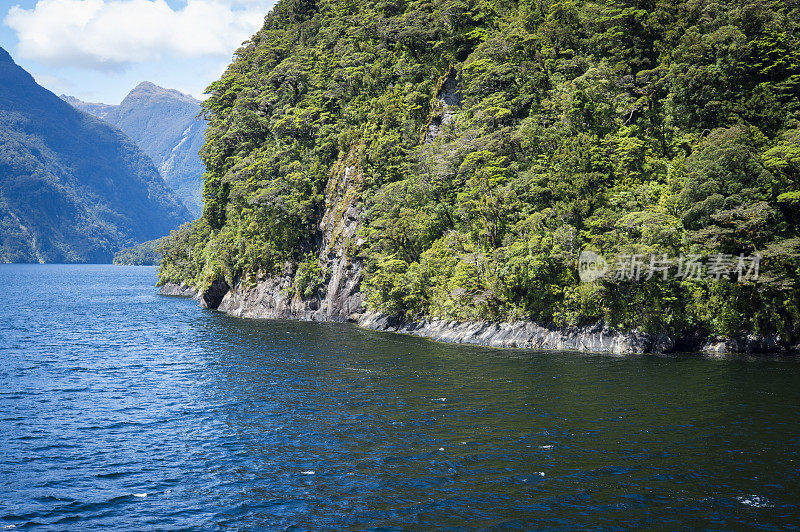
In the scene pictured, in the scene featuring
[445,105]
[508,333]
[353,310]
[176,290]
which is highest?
[445,105]

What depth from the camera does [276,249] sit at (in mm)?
83000

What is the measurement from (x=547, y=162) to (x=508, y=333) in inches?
775

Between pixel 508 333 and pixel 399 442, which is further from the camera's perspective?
pixel 508 333

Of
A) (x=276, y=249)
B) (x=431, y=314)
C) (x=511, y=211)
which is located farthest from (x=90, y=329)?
(x=511, y=211)

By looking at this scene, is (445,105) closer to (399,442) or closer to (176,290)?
(399,442)

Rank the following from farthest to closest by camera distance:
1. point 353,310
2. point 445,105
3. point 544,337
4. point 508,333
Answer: point 445,105 < point 353,310 < point 508,333 < point 544,337

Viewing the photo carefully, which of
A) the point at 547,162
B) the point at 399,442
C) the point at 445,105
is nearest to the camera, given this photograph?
the point at 399,442

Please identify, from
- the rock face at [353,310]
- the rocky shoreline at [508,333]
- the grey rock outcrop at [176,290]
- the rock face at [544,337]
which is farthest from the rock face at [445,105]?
the grey rock outcrop at [176,290]

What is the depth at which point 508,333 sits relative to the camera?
2074 inches

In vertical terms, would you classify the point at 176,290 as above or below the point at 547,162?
below

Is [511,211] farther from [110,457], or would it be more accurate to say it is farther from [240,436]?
[110,457]

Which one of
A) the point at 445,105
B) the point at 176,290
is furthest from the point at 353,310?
the point at 176,290

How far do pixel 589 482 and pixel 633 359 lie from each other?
88.4ft

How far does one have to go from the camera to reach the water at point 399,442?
59.4ft
